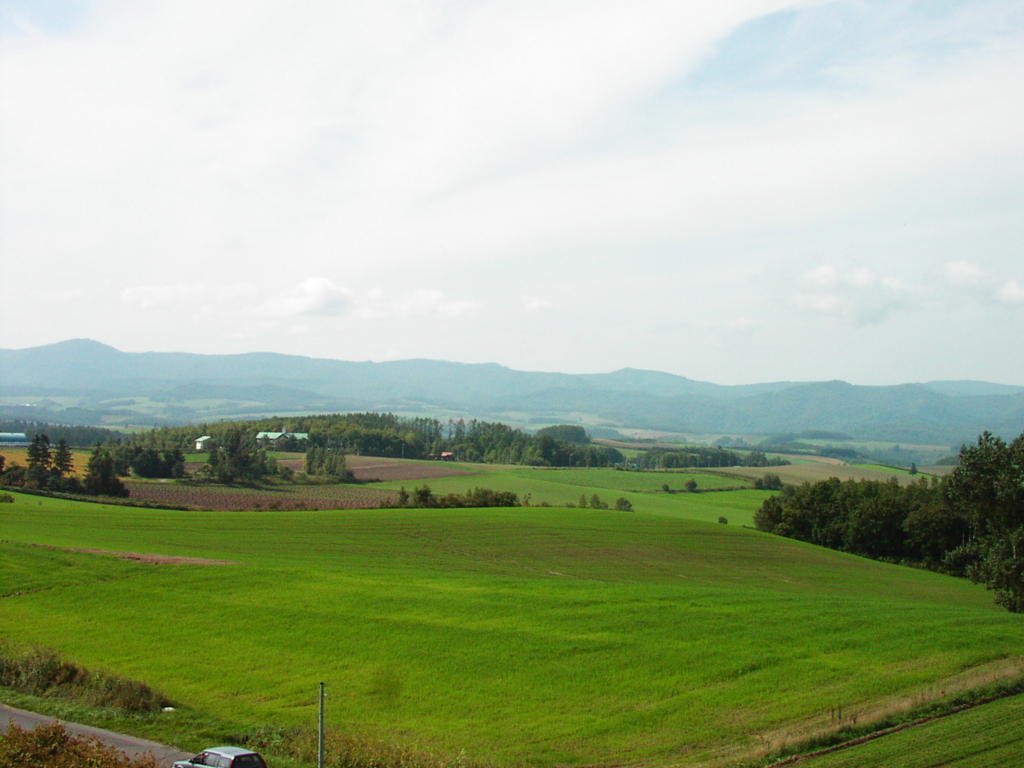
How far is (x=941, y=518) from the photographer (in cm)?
7619

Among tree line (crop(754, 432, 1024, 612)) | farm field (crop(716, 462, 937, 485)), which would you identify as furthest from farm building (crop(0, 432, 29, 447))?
tree line (crop(754, 432, 1024, 612))

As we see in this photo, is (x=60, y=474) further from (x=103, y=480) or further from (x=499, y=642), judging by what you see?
(x=499, y=642)

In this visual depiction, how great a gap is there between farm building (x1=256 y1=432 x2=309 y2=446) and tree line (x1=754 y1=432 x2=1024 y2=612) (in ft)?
308

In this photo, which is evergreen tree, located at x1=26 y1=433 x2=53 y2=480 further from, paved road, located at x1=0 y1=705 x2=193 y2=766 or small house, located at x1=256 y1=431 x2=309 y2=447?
paved road, located at x1=0 y1=705 x2=193 y2=766

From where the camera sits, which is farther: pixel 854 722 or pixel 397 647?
pixel 397 647

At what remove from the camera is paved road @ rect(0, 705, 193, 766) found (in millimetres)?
20703

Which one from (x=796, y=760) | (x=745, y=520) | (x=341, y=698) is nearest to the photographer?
(x=796, y=760)

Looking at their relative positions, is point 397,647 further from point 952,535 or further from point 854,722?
point 952,535

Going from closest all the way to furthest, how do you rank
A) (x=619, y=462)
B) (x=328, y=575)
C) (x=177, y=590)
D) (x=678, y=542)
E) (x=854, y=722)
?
(x=854, y=722) < (x=177, y=590) < (x=328, y=575) < (x=678, y=542) < (x=619, y=462)

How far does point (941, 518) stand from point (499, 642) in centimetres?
5875

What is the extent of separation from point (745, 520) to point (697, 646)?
70.9 m

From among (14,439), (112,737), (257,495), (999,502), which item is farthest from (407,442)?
(112,737)

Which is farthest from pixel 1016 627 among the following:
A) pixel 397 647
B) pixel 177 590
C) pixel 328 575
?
pixel 177 590

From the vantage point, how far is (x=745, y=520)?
328ft
